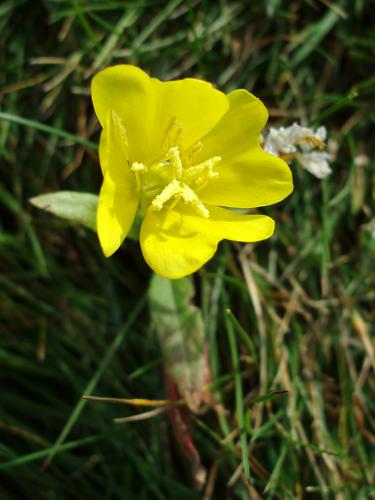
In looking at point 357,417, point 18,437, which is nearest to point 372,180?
point 357,417

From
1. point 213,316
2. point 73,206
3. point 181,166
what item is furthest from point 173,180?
point 213,316

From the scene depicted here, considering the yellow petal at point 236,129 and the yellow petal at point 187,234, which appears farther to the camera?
the yellow petal at point 236,129

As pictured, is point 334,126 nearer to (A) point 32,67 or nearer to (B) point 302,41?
(B) point 302,41

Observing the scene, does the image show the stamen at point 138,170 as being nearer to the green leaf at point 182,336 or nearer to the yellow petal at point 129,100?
the yellow petal at point 129,100

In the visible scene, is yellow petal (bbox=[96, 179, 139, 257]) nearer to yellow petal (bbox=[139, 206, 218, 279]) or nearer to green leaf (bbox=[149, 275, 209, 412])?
yellow petal (bbox=[139, 206, 218, 279])

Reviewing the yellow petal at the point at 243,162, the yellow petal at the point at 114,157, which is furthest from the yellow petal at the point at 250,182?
the yellow petal at the point at 114,157

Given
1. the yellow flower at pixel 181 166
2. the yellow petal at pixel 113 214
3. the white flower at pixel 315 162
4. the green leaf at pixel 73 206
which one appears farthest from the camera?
the white flower at pixel 315 162
